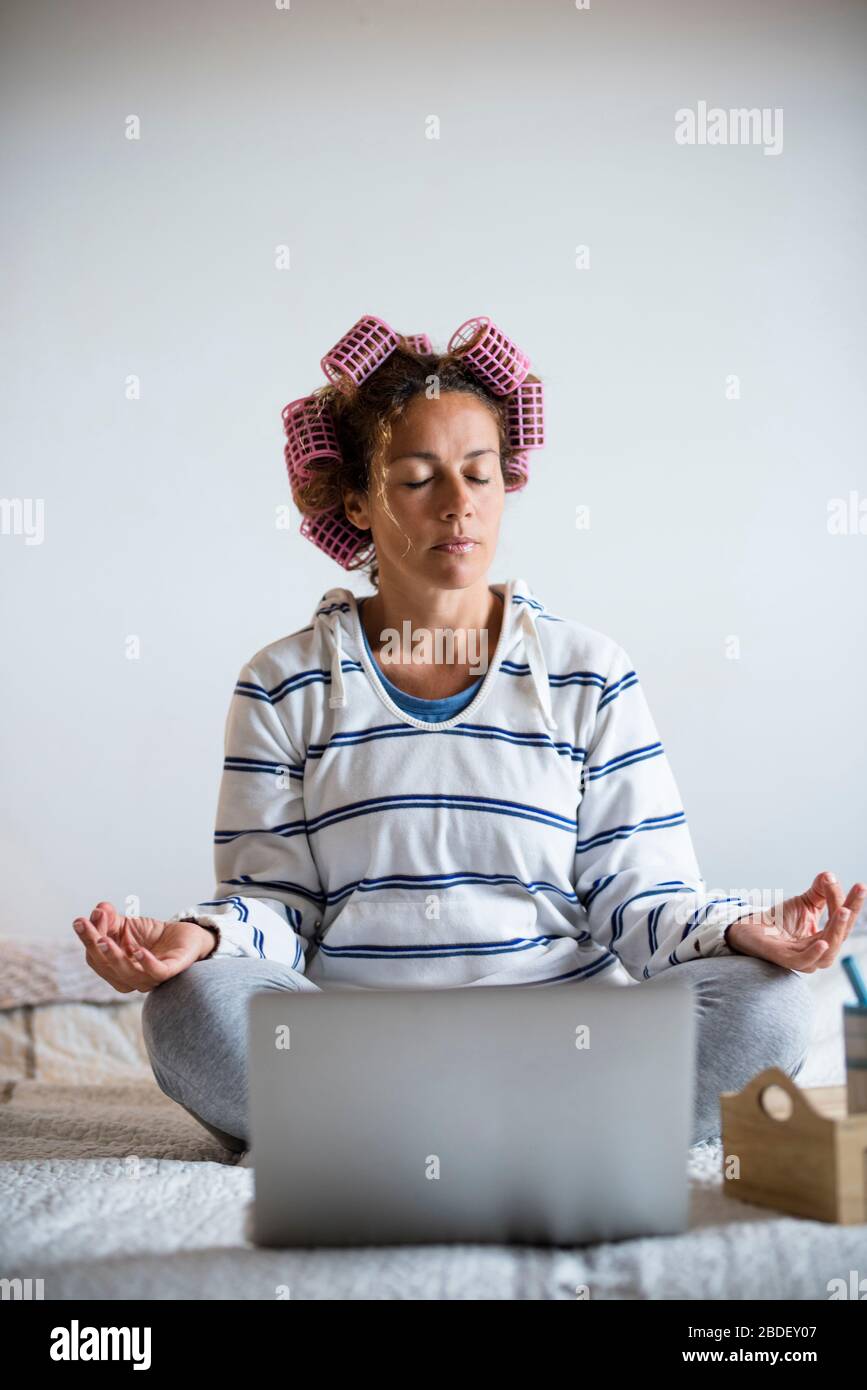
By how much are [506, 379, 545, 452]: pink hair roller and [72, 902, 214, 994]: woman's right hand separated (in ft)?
2.17

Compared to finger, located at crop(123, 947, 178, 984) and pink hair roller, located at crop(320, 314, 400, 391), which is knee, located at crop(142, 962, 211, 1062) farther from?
pink hair roller, located at crop(320, 314, 400, 391)

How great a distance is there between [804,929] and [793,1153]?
0.97 feet

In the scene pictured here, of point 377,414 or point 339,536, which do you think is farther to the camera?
point 339,536

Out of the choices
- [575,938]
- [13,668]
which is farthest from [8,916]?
[575,938]

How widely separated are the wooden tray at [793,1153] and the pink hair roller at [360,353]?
857 mm

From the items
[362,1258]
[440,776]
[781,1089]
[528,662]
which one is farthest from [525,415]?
[362,1258]

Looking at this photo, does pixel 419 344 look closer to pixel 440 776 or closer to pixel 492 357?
pixel 492 357

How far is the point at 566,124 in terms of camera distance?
2.20 m

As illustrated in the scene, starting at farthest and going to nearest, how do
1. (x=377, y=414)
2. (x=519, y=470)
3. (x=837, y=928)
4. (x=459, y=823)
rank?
(x=519, y=470)
(x=377, y=414)
(x=459, y=823)
(x=837, y=928)

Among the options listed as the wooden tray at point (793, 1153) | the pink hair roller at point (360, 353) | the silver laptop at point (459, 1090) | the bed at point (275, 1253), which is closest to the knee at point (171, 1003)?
the bed at point (275, 1253)

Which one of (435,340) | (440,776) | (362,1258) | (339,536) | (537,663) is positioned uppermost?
(435,340)

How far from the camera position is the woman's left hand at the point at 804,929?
1.06 m

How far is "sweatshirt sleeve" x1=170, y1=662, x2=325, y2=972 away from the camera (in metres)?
1.35

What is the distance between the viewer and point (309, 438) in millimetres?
1517
